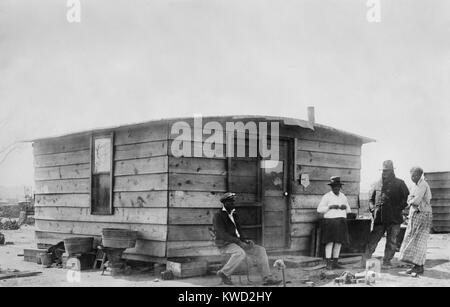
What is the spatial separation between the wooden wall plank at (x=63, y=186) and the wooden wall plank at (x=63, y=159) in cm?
45

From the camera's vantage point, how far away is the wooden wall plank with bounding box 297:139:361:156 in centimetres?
1195

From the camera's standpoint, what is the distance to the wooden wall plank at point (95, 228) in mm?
10333

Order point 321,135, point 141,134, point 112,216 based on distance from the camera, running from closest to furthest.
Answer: point 141,134 → point 112,216 → point 321,135

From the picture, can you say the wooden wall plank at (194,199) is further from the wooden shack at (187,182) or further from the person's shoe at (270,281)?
the person's shoe at (270,281)

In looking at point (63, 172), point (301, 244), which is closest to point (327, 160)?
point (301, 244)

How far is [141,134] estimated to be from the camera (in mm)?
10898

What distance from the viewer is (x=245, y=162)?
440 inches

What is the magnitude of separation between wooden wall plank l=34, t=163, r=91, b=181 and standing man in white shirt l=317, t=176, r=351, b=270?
5.54 meters

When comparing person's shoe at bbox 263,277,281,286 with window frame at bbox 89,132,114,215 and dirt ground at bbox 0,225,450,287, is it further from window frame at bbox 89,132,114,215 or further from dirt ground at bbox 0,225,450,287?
window frame at bbox 89,132,114,215

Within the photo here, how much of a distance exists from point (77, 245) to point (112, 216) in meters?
0.97

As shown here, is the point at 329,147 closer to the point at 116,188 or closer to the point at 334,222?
the point at 334,222

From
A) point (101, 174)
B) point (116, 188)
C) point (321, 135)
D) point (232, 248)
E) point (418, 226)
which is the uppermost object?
point (321, 135)

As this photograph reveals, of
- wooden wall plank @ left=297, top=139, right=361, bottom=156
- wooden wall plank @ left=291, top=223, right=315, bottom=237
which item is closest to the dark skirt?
wooden wall plank @ left=291, top=223, right=315, bottom=237

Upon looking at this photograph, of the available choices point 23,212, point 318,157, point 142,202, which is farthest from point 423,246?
point 23,212
